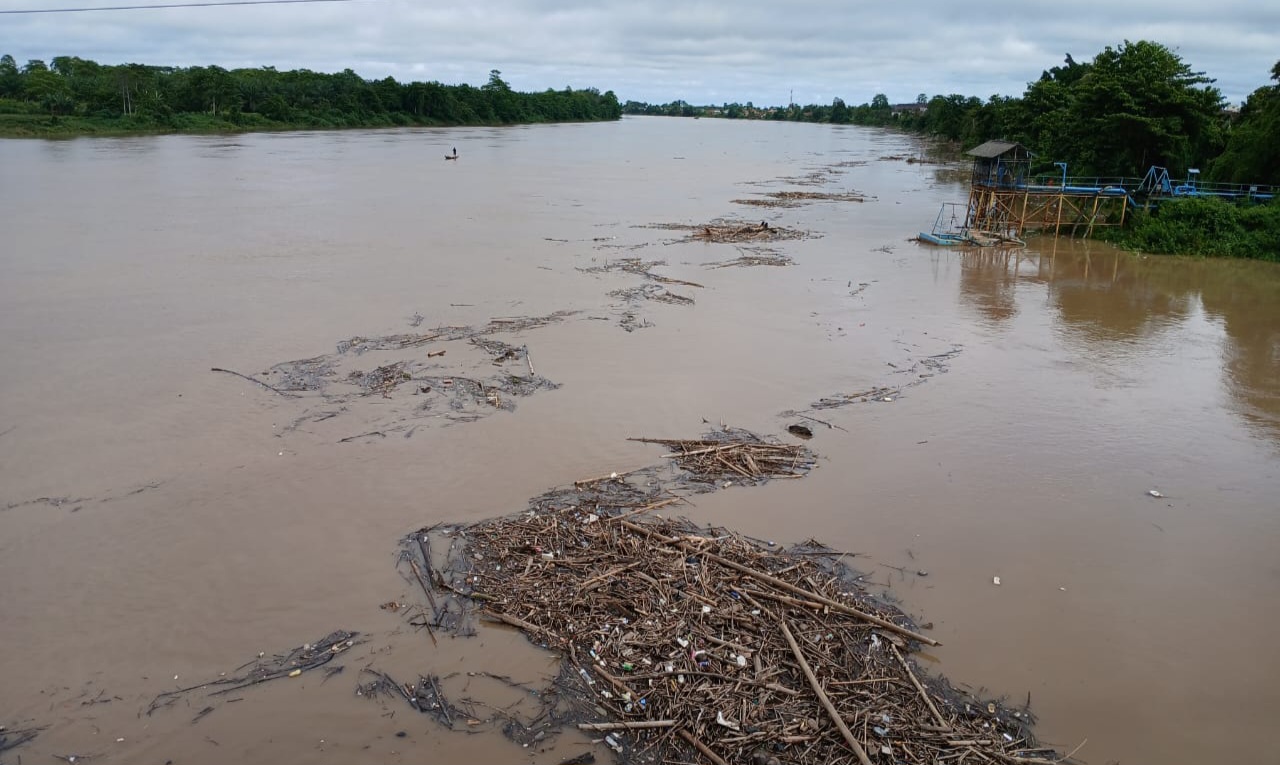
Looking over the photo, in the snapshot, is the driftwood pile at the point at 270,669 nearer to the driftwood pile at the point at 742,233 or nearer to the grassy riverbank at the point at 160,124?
the driftwood pile at the point at 742,233

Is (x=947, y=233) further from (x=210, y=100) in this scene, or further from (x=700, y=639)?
(x=210, y=100)

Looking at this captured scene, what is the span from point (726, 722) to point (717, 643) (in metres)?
0.73

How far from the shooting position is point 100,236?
69.4 feet

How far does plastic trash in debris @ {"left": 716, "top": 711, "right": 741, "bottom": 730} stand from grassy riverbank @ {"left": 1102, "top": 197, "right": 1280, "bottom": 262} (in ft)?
77.0

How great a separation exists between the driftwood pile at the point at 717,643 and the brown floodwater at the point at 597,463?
382mm

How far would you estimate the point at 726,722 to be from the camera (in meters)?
5.09

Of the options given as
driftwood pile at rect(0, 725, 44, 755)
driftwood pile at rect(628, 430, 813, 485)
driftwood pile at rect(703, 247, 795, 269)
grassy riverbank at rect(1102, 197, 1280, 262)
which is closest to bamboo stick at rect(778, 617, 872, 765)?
driftwood pile at rect(628, 430, 813, 485)

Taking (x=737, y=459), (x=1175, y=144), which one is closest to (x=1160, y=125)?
(x=1175, y=144)

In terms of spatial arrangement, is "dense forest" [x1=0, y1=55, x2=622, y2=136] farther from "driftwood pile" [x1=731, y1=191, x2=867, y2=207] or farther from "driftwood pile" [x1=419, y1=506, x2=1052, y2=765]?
"driftwood pile" [x1=419, y1=506, x2=1052, y2=765]

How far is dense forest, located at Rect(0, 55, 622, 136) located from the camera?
59375 mm

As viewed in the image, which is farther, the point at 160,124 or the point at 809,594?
the point at 160,124

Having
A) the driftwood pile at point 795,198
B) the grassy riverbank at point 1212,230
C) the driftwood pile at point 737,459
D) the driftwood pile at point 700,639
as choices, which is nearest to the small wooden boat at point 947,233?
the grassy riverbank at point 1212,230

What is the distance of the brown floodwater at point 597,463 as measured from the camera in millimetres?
5750

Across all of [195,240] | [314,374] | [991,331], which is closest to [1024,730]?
Result: [314,374]
